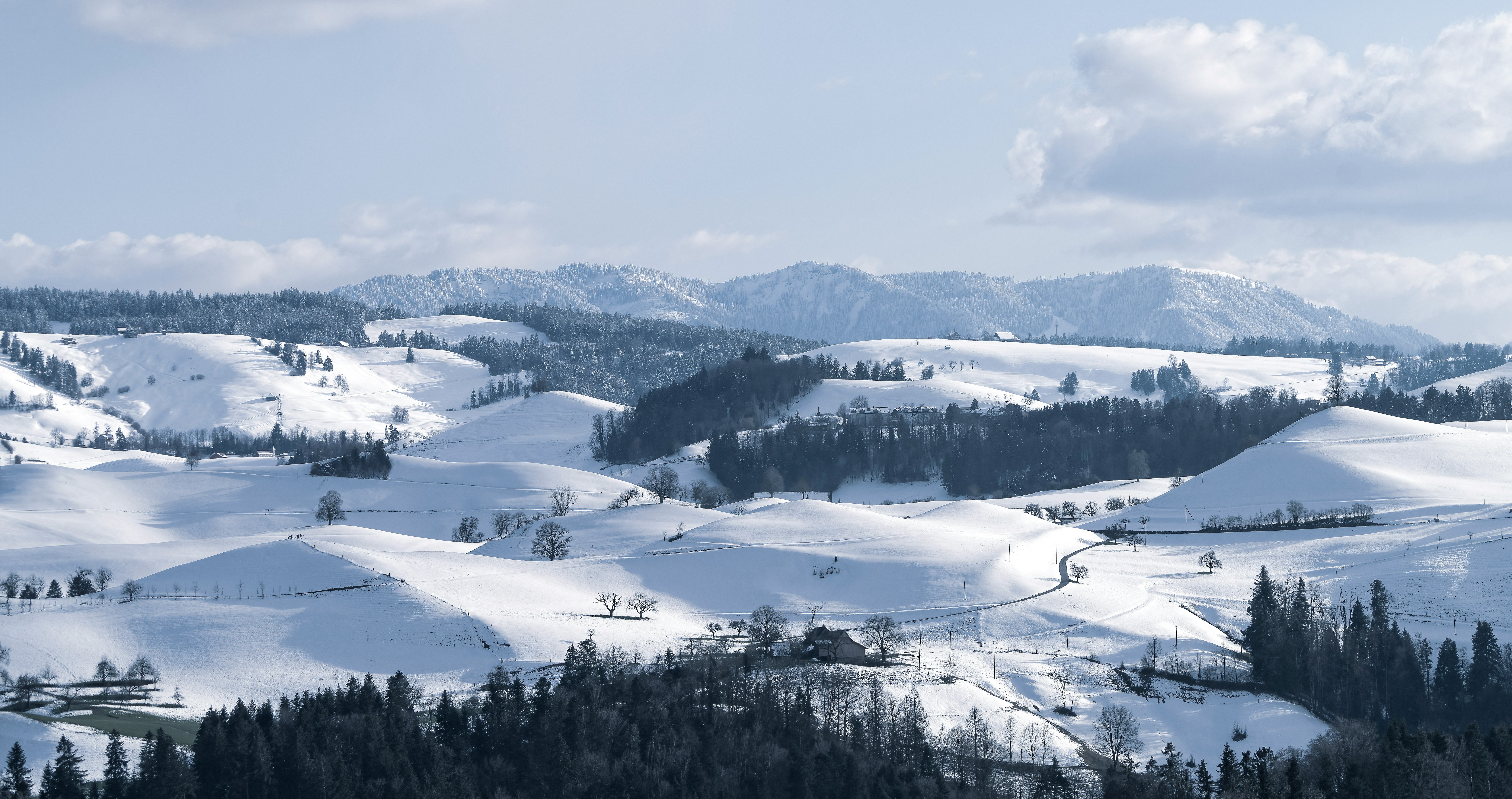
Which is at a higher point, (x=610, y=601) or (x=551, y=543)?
(x=551, y=543)

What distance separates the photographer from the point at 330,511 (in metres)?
164

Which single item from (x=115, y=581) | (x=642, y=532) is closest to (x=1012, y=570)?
(x=642, y=532)

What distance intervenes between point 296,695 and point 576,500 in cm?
9401

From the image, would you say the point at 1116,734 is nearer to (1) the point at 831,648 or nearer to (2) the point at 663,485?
(1) the point at 831,648

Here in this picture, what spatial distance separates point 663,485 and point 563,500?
14971 millimetres

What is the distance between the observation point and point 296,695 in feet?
261

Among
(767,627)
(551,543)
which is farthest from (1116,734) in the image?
(551,543)

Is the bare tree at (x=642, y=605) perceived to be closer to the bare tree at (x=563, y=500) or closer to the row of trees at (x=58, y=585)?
the row of trees at (x=58, y=585)

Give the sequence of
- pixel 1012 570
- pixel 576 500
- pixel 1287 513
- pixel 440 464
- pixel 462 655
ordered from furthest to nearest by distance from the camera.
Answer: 1. pixel 440 464
2. pixel 576 500
3. pixel 1287 513
4. pixel 1012 570
5. pixel 462 655

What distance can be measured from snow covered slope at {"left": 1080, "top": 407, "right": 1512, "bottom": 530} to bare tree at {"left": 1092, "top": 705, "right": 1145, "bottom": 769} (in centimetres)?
6975

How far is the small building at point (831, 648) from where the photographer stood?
91.9 metres

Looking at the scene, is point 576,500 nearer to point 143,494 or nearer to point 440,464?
point 440,464

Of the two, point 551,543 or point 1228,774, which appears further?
point 551,543

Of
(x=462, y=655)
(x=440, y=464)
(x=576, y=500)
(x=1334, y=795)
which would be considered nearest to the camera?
(x=1334, y=795)
